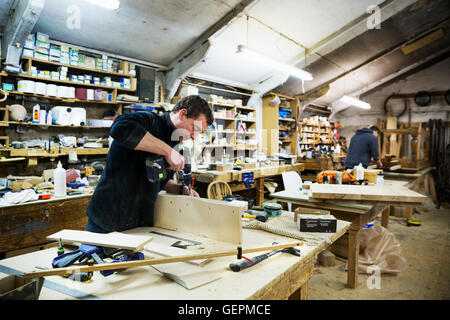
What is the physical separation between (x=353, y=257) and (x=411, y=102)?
9264mm

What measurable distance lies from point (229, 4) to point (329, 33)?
2.78 metres

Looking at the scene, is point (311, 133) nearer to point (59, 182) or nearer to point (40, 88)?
point (40, 88)

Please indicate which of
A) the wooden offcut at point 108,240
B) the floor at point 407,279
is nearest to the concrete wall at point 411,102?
the floor at point 407,279

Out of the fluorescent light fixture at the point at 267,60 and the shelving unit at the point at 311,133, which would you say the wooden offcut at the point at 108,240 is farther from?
the shelving unit at the point at 311,133

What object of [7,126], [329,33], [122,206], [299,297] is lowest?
[299,297]

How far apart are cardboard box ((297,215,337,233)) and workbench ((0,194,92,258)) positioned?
2243mm

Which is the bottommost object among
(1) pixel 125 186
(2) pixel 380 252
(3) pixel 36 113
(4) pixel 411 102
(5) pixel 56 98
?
(2) pixel 380 252

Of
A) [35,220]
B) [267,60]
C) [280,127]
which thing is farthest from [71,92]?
[280,127]

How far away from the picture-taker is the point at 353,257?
8.20 feet

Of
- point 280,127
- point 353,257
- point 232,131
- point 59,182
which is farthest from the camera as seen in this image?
point 280,127

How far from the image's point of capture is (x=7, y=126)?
138 inches

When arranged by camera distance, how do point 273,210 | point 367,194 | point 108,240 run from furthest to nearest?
point 367,194 → point 273,210 → point 108,240
